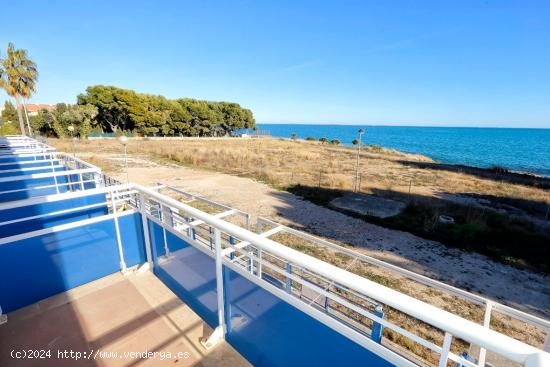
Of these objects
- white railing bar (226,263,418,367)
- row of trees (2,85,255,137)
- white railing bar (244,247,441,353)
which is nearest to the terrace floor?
white railing bar (226,263,418,367)

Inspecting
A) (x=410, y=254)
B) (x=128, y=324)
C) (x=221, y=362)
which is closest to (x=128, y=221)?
(x=128, y=324)

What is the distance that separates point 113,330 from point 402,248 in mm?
7133

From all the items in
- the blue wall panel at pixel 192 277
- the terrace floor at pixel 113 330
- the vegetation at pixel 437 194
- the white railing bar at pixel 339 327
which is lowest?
the vegetation at pixel 437 194

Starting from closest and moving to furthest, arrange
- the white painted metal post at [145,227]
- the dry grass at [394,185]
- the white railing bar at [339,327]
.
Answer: the white railing bar at [339,327]
the white painted metal post at [145,227]
the dry grass at [394,185]

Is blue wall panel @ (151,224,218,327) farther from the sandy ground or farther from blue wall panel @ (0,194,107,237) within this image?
the sandy ground

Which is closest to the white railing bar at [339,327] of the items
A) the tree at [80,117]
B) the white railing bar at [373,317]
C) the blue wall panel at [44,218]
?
the white railing bar at [373,317]

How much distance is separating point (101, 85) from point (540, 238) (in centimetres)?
4972

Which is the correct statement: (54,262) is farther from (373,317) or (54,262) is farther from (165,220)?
(373,317)

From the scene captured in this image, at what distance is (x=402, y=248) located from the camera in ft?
25.0

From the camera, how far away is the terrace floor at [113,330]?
8.93ft

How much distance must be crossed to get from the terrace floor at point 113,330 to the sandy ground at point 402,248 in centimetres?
539

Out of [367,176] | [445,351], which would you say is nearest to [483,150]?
[367,176]

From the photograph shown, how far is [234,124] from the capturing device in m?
58.8

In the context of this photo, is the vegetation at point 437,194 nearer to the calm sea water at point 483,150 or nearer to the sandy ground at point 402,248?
the sandy ground at point 402,248
